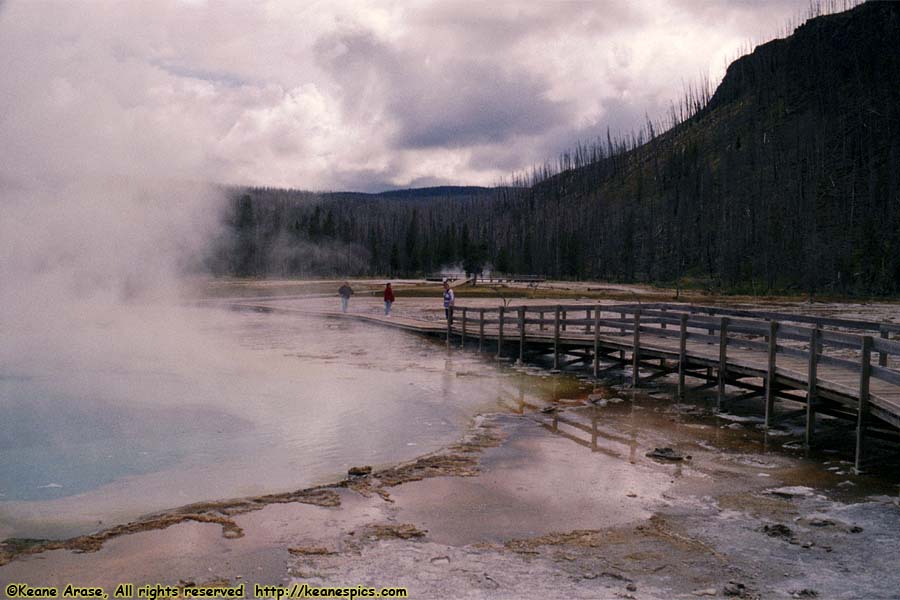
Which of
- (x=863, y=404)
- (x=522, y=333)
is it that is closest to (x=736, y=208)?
(x=522, y=333)

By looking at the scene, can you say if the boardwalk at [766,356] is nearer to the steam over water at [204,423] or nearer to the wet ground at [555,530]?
the wet ground at [555,530]

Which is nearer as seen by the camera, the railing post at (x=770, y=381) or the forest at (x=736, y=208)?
the railing post at (x=770, y=381)

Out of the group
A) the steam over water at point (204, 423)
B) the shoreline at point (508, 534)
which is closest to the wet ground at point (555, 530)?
the shoreline at point (508, 534)

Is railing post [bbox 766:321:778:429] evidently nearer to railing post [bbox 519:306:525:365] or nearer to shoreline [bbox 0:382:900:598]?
shoreline [bbox 0:382:900:598]

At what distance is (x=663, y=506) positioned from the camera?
344 inches

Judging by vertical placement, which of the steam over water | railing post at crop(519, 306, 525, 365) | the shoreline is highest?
railing post at crop(519, 306, 525, 365)

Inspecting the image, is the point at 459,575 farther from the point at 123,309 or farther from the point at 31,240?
the point at 123,309

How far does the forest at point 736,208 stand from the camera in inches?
3378

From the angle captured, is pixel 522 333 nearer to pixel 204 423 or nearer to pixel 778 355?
pixel 778 355

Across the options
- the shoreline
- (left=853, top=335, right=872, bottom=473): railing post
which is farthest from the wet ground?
(left=853, top=335, right=872, bottom=473): railing post

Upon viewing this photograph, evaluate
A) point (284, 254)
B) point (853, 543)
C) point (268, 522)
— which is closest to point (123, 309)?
point (268, 522)

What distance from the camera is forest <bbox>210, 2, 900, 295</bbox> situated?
8581 cm

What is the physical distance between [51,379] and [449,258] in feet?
364

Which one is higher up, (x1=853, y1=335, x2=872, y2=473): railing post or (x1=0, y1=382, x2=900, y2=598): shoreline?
(x1=853, y1=335, x2=872, y2=473): railing post
